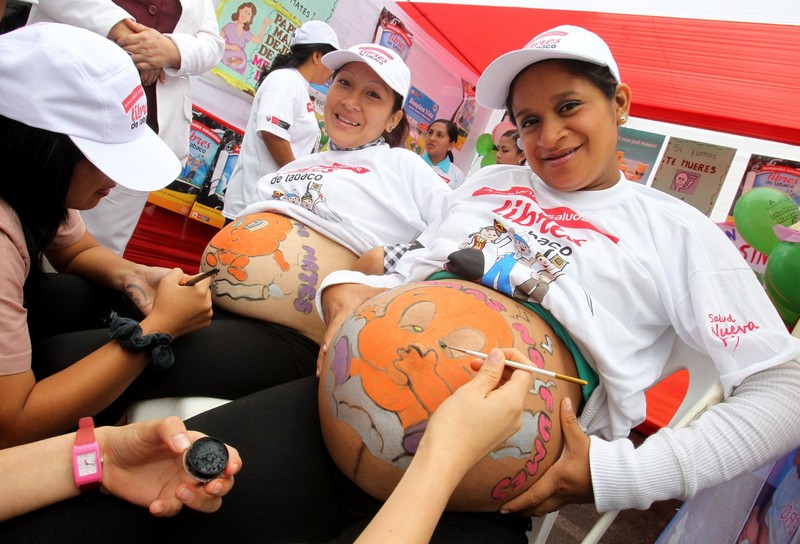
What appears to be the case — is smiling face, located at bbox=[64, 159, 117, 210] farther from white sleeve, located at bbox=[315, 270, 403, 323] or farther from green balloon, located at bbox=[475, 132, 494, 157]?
green balloon, located at bbox=[475, 132, 494, 157]

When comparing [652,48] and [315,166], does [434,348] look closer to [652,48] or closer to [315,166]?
[315,166]

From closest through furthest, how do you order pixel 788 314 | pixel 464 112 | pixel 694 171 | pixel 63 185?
pixel 63 185, pixel 788 314, pixel 694 171, pixel 464 112

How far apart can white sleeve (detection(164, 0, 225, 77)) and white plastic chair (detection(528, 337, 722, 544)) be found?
2.13 m

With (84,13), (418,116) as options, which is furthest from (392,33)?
(84,13)

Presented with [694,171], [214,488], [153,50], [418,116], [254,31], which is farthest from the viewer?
[418,116]

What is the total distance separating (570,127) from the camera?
49.5 inches

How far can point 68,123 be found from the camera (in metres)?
0.97

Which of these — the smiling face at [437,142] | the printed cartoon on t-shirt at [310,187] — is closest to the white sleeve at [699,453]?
the printed cartoon on t-shirt at [310,187]

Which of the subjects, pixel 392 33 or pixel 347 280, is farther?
pixel 392 33

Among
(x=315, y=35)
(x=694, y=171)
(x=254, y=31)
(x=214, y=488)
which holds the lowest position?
(x=214, y=488)

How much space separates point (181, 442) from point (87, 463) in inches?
7.3

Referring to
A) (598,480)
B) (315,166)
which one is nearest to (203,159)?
(315,166)

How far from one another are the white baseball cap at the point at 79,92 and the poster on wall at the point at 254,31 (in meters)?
2.97

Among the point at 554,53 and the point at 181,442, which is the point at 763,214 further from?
the point at 181,442
